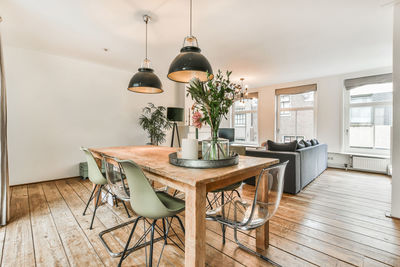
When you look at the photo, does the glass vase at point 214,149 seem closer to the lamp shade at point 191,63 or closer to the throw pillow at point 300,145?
the lamp shade at point 191,63

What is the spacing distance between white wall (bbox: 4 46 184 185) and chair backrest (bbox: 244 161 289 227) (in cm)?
403

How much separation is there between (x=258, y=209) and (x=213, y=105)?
84 cm

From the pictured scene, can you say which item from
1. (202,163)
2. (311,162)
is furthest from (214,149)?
(311,162)

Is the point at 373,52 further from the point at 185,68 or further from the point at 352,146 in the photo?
the point at 185,68

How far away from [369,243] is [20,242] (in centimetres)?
323

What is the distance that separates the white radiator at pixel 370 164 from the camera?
430 centimetres

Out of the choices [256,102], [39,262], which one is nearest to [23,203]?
[39,262]

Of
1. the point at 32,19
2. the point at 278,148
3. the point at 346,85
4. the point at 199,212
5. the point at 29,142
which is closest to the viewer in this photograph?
the point at 199,212

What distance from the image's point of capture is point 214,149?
1.37 m

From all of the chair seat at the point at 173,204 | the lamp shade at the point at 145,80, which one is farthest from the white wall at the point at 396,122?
the lamp shade at the point at 145,80

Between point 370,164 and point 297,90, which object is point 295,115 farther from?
point 370,164

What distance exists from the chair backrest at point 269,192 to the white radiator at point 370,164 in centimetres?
461

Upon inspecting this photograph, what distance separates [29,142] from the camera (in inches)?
139

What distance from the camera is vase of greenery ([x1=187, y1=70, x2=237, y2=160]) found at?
1.30m
